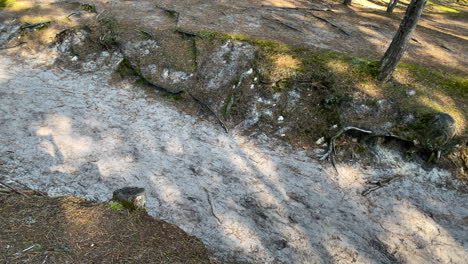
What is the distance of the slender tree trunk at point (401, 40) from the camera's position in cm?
969

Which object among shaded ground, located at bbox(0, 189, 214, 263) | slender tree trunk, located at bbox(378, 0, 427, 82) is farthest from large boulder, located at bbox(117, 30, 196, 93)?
slender tree trunk, located at bbox(378, 0, 427, 82)

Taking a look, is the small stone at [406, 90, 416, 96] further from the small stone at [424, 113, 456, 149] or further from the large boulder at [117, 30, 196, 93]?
the large boulder at [117, 30, 196, 93]

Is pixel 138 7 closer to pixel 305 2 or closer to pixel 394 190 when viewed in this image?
pixel 305 2

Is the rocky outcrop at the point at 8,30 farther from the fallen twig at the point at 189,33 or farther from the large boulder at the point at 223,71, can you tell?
the large boulder at the point at 223,71

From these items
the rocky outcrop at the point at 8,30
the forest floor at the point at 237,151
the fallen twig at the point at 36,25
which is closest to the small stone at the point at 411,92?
the forest floor at the point at 237,151

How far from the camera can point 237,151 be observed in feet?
34.7

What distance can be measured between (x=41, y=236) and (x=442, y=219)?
965 cm

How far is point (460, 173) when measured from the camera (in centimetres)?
912

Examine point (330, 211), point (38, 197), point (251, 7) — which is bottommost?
point (330, 211)

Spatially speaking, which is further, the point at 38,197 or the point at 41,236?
the point at 38,197

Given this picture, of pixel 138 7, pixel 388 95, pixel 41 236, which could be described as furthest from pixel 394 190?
pixel 138 7

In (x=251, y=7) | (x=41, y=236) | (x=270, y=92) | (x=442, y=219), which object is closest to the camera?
(x=41, y=236)

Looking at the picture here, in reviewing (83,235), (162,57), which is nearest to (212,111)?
(162,57)

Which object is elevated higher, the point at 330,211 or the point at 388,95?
the point at 388,95
